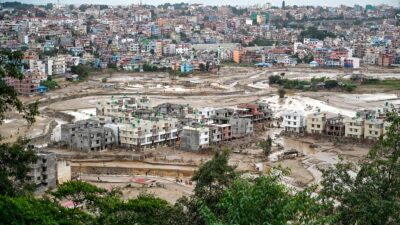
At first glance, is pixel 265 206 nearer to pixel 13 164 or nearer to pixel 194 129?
pixel 13 164

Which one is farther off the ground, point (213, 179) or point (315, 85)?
point (213, 179)

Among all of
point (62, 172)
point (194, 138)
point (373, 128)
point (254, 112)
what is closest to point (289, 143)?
point (373, 128)

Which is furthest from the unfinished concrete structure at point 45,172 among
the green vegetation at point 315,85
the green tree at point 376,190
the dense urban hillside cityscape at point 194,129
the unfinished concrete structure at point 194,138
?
the green vegetation at point 315,85

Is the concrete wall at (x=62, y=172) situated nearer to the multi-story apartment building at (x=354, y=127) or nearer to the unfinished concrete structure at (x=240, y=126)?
the unfinished concrete structure at (x=240, y=126)

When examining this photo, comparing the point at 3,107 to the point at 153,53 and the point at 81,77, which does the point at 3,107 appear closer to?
the point at 81,77

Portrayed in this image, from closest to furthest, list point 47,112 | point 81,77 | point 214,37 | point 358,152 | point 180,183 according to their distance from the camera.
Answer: point 180,183, point 358,152, point 47,112, point 81,77, point 214,37

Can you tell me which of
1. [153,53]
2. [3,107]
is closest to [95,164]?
[3,107]
